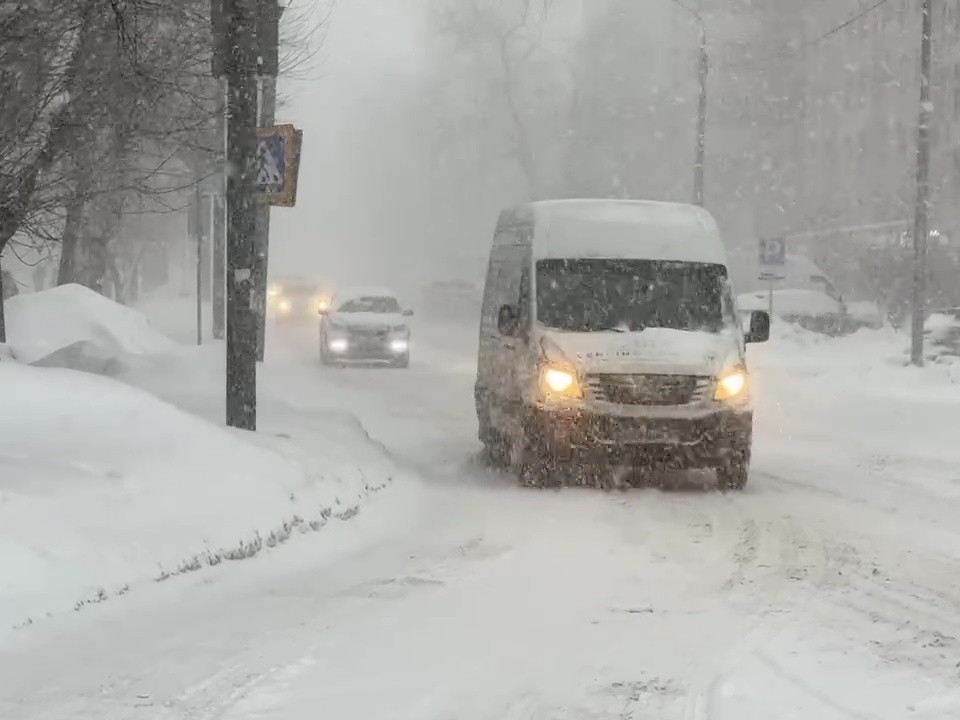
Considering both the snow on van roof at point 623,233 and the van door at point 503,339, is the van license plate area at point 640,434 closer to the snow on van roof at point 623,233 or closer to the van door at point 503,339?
the van door at point 503,339

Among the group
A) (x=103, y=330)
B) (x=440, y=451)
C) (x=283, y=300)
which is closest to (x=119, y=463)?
(x=440, y=451)

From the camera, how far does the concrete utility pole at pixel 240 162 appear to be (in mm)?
11141

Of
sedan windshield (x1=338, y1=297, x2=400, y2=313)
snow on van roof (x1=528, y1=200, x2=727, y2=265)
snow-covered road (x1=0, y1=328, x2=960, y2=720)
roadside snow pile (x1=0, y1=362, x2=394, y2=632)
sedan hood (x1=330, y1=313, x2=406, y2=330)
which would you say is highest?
snow on van roof (x1=528, y1=200, x2=727, y2=265)

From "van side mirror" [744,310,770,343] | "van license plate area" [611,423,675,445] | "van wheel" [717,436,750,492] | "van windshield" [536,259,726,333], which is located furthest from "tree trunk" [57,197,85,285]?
"van wheel" [717,436,750,492]

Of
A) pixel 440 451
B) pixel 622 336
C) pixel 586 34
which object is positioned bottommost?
pixel 440 451

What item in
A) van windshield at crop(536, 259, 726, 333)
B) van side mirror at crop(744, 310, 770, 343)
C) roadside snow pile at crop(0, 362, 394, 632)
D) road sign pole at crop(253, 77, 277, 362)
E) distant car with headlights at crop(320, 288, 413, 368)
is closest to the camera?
roadside snow pile at crop(0, 362, 394, 632)

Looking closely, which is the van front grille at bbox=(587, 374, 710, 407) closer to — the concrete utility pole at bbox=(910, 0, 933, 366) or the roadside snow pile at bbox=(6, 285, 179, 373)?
the roadside snow pile at bbox=(6, 285, 179, 373)

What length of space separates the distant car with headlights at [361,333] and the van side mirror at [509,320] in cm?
1609

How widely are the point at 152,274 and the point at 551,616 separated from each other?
233 ft

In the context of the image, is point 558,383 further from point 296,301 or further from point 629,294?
point 296,301

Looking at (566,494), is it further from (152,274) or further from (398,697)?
(152,274)

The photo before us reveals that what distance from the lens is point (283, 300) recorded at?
4956 cm

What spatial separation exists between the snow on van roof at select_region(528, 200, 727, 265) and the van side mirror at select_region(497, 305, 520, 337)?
1.90ft

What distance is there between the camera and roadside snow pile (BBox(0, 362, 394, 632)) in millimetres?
6852
